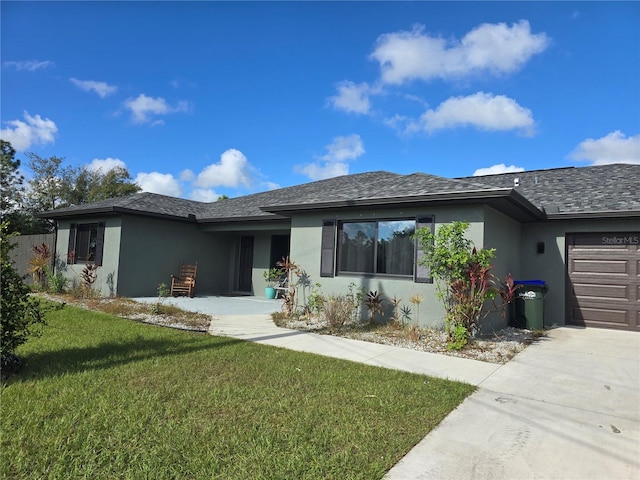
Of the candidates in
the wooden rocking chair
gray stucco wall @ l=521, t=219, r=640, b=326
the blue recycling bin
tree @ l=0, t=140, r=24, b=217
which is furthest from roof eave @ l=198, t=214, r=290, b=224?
tree @ l=0, t=140, r=24, b=217

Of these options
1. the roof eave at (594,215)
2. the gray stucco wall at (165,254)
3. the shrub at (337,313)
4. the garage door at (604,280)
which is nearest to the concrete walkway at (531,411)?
the shrub at (337,313)

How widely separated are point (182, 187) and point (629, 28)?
50.4m

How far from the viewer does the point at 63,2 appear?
273 inches

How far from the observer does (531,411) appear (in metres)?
3.74

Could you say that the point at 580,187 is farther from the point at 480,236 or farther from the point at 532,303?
the point at 480,236

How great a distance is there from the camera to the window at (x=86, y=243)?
40.8 feet

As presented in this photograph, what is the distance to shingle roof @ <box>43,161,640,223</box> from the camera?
757 centimetres

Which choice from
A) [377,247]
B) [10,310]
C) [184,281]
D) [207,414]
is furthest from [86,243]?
[207,414]

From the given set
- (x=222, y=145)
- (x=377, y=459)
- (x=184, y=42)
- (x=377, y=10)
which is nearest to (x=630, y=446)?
(x=377, y=459)

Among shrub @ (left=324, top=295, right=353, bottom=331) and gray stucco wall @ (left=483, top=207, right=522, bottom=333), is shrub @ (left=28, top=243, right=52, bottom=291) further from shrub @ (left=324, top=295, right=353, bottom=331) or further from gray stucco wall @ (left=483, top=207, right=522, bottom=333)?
gray stucco wall @ (left=483, top=207, right=522, bottom=333)

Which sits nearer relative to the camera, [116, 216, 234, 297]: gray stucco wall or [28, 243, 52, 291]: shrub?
[116, 216, 234, 297]: gray stucco wall

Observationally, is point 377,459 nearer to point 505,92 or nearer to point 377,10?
point 377,10

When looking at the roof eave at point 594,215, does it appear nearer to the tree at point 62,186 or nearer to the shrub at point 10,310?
the shrub at point 10,310

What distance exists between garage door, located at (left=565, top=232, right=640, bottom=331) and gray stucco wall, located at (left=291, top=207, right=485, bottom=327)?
361 cm
